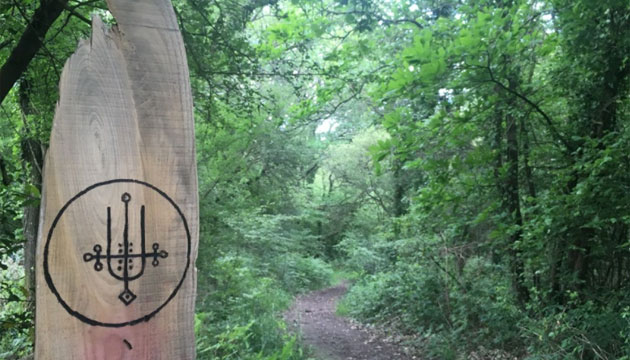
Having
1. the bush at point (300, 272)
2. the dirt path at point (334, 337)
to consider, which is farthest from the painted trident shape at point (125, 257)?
the bush at point (300, 272)

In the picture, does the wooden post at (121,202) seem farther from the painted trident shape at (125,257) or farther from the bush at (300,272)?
the bush at (300,272)

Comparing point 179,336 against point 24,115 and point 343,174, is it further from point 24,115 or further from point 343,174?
point 343,174

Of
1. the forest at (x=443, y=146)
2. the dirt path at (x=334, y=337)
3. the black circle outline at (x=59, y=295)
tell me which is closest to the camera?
the black circle outline at (x=59, y=295)

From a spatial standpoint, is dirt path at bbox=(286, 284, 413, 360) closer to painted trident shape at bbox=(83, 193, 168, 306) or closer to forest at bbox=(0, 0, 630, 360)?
forest at bbox=(0, 0, 630, 360)

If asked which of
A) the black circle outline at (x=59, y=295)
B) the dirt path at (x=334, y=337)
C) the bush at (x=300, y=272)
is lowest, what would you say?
the dirt path at (x=334, y=337)

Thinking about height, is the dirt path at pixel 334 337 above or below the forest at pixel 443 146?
below

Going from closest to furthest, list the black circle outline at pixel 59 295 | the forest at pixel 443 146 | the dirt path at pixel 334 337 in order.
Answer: the black circle outline at pixel 59 295, the forest at pixel 443 146, the dirt path at pixel 334 337

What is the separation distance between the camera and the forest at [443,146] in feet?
13.0

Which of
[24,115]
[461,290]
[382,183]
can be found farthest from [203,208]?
[382,183]

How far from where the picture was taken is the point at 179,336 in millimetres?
1591

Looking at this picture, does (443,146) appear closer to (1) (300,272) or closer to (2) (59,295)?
(2) (59,295)

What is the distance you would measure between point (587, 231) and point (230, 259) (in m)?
5.40

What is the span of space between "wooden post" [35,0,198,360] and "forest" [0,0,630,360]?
3.49ft

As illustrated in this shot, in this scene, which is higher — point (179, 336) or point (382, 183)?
point (382, 183)
